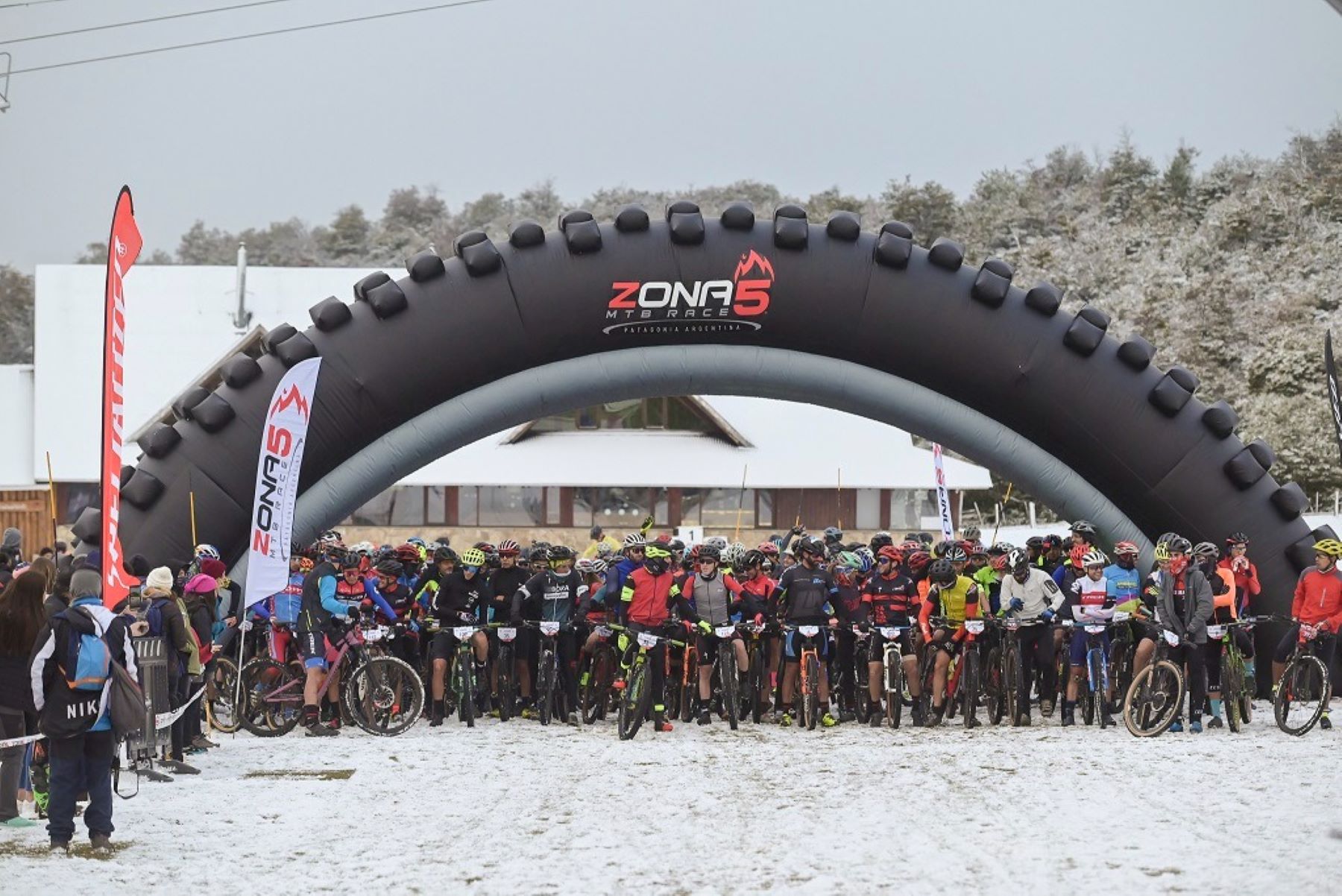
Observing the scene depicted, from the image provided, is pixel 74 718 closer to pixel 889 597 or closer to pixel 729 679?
pixel 729 679

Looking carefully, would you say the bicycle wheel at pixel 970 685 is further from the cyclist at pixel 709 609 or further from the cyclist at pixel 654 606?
the cyclist at pixel 654 606

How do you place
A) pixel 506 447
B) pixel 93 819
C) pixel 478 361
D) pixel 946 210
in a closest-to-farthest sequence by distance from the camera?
pixel 93 819 → pixel 478 361 → pixel 506 447 → pixel 946 210

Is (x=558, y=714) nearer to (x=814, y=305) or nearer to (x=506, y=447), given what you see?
(x=814, y=305)

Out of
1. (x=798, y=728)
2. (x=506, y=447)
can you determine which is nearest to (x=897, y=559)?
(x=798, y=728)

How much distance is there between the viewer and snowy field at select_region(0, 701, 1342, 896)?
843 centimetres

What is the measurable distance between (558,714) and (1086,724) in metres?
4.52

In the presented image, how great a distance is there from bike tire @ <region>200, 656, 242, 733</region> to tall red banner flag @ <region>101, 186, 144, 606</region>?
2.68m

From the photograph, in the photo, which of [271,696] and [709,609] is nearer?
[271,696]

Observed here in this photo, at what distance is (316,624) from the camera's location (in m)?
13.8

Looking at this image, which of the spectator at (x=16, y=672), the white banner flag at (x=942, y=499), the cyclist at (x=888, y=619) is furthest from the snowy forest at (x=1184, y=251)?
the spectator at (x=16, y=672)

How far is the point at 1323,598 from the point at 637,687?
18.8 feet

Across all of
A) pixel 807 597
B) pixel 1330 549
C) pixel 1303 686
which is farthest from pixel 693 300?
pixel 1303 686

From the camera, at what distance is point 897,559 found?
1473 cm

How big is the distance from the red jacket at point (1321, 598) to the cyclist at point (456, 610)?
22.6 feet
